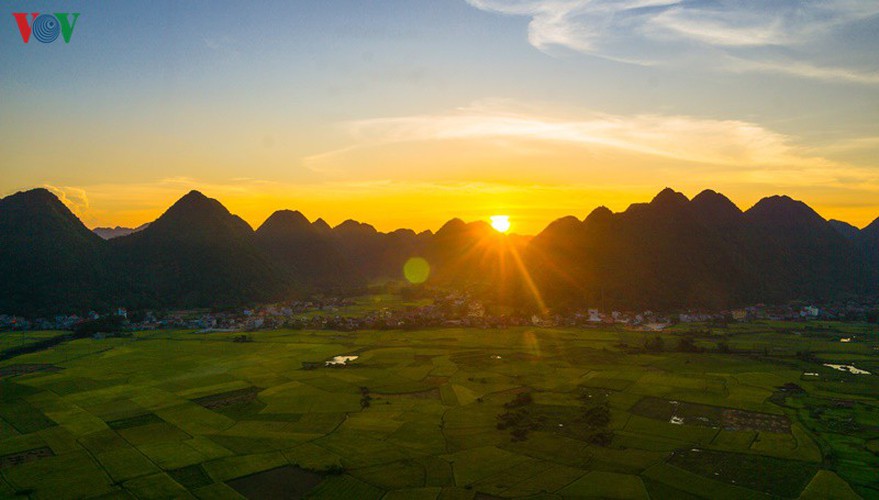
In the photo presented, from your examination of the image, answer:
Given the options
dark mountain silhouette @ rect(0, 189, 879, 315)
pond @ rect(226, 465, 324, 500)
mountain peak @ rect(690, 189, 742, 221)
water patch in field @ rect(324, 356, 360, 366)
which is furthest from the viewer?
mountain peak @ rect(690, 189, 742, 221)

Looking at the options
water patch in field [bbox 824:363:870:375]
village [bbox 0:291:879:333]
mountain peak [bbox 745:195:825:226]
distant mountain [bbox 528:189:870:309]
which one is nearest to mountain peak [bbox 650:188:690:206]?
distant mountain [bbox 528:189:870:309]

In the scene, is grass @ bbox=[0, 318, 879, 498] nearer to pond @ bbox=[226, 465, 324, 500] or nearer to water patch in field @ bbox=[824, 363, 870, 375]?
pond @ bbox=[226, 465, 324, 500]

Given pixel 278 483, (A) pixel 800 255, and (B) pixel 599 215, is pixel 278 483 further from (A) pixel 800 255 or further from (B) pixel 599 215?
(A) pixel 800 255

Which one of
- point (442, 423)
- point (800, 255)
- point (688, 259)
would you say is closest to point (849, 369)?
point (442, 423)

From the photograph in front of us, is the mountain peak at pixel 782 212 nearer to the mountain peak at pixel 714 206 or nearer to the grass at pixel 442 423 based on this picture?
the mountain peak at pixel 714 206

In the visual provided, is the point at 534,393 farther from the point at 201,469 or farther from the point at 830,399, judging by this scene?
the point at 201,469
